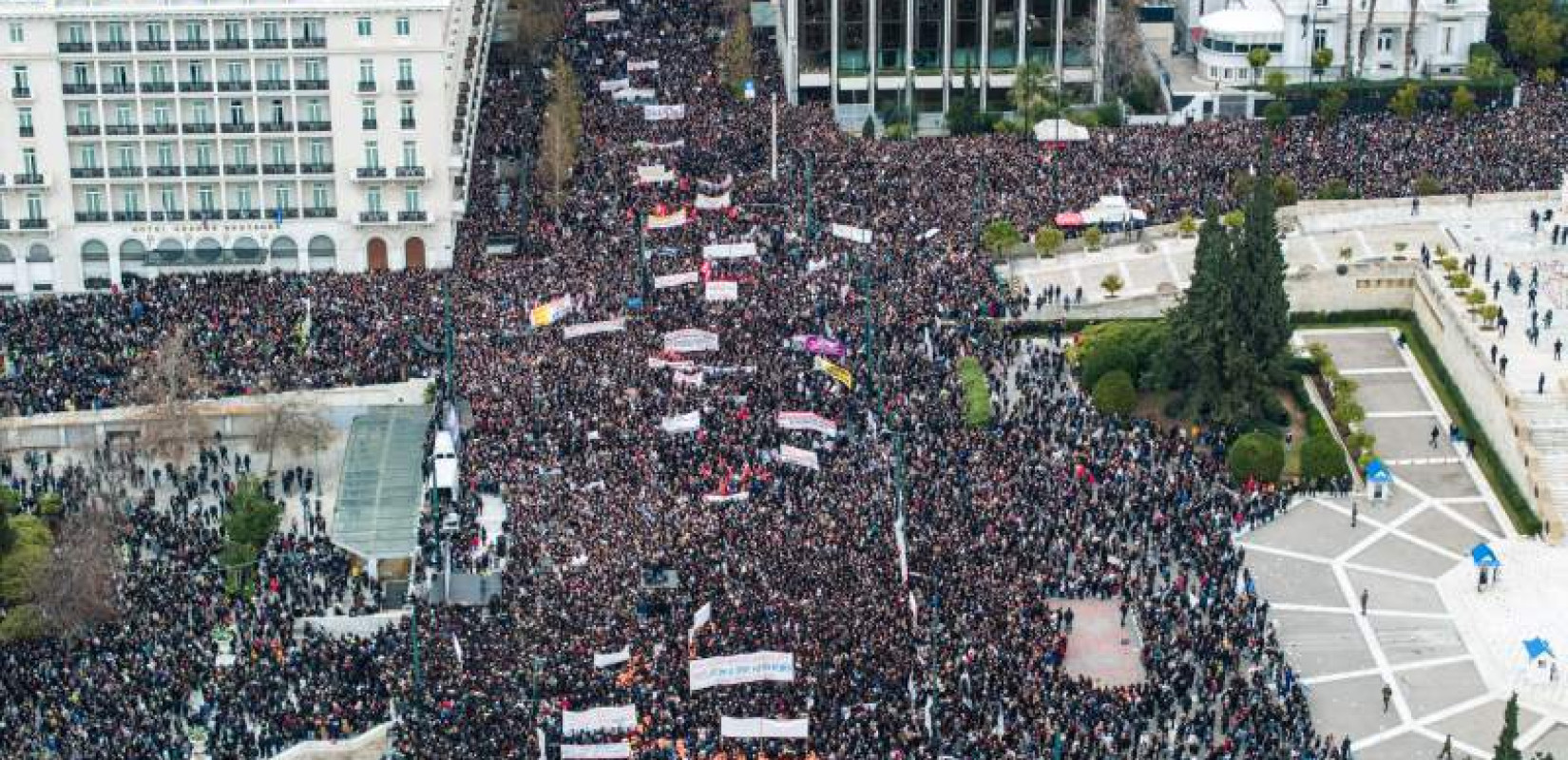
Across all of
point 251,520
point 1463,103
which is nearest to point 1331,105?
point 1463,103

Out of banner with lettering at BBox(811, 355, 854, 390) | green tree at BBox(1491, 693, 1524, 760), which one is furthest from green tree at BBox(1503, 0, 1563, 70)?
green tree at BBox(1491, 693, 1524, 760)

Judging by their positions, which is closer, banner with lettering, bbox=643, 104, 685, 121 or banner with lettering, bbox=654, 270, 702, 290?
banner with lettering, bbox=654, 270, 702, 290

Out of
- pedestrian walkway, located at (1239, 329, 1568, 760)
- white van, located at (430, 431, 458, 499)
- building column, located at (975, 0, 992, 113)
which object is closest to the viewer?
pedestrian walkway, located at (1239, 329, 1568, 760)

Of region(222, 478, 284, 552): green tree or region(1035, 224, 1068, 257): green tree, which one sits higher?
region(1035, 224, 1068, 257): green tree

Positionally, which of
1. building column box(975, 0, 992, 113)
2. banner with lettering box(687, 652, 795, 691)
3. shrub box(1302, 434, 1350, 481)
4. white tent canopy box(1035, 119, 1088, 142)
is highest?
building column box(975, 0, 992, 113)

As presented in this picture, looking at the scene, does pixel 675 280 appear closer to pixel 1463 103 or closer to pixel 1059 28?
pixel 1059 28

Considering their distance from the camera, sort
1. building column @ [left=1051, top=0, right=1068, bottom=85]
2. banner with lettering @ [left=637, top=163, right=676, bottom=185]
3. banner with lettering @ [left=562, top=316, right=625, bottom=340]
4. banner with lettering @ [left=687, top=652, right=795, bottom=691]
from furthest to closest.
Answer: building column @ [left=1051, top=0, right=1068, bottom=85]
banner with lettering @ [left=637, top=163, right=676, bottom=185]
banner with lettering @ [left=562, top=316, right=625, bottom=340]
banner with lettering @ [left=687, top=652, right=795, bottom=691]

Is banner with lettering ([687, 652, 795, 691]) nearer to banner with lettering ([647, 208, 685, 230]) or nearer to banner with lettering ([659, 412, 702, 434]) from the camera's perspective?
banner with lettering ([659, 412, 702, 434])

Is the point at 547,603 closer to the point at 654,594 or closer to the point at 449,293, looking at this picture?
the point at 654,594
